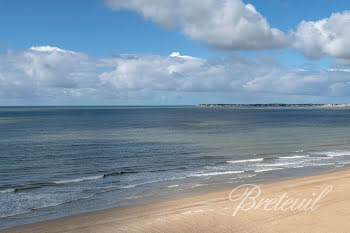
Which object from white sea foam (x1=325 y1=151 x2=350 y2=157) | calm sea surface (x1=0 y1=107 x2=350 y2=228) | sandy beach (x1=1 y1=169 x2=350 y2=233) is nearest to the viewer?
sandy beach (x1=1 y1=169 x2=350 y2=233)

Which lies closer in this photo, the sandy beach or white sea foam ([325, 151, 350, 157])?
the sandy beach

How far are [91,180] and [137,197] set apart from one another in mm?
5144

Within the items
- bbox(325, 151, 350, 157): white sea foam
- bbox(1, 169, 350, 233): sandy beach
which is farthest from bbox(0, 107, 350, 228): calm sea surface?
bbox(1, 169, 350, 233): sandy beach

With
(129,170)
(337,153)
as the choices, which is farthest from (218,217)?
(337,153)

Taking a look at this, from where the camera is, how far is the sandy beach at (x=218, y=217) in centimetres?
1164

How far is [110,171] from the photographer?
2369cm

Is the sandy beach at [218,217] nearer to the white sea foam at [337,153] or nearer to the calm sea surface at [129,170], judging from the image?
the calm sea surface at [129,170]

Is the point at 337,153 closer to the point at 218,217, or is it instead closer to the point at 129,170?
the point at 129,170

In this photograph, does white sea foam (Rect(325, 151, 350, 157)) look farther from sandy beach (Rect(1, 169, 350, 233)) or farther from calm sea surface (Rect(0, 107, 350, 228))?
sandy beach (Rect(1, 169, 350, 233))

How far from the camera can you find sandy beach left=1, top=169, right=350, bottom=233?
11.6m

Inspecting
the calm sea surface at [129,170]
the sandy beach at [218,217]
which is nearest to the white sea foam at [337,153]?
A: the calm sea surface at [129,170]

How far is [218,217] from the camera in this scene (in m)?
12.7

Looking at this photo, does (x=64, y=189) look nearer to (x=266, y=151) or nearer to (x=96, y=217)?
(x=96, y=217)

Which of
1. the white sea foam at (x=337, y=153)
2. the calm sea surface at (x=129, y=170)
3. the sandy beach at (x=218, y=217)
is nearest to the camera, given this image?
the sandy beach at (x=218, y=217)
